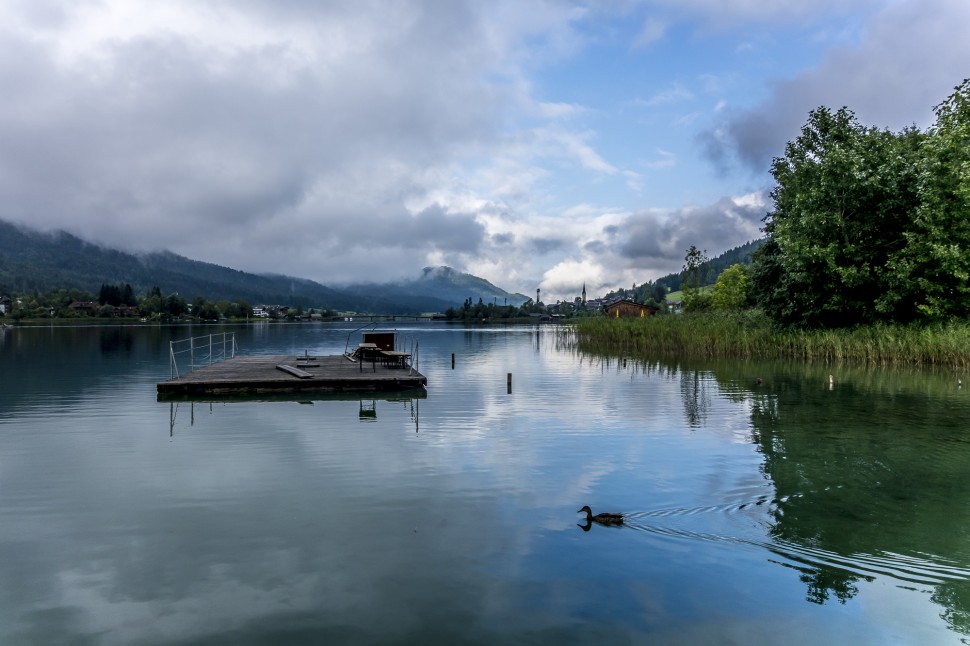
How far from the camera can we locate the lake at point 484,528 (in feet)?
24.3

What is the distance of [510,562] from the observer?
29.8ft

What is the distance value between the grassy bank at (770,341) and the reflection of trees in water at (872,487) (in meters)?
15.2

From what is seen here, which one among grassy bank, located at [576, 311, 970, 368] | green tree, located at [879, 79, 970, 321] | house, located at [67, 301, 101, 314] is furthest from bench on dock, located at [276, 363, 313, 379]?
house, located at [67, 301, 101, 314]

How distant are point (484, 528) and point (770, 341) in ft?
137

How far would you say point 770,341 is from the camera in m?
46.2

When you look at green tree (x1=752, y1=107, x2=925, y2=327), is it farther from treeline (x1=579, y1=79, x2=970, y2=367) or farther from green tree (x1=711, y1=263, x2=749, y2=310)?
green tree (x1=711, y1=263, x2=749, y2=310)

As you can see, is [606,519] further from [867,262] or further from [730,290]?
[730,290]

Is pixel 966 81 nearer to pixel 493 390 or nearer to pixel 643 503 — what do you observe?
pixel 493 390

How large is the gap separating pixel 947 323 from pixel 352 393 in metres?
38.7

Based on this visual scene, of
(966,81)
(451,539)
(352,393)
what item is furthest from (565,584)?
(966,81)

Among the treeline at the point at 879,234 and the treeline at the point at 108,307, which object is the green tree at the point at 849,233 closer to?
the treeline at the point at 879,234

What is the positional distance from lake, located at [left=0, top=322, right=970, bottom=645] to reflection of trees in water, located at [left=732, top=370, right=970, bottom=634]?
6cm

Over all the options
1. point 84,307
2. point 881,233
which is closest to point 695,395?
point 881,233

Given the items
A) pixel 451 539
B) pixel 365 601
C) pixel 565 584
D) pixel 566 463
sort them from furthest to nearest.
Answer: pixel 566 463
pixel 451 539
pixel 565 584
pixel 365 601
